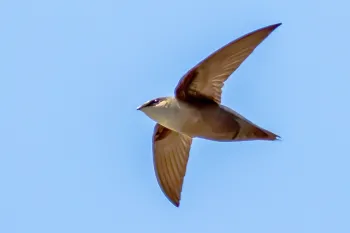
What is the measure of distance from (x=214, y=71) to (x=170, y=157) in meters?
0.93

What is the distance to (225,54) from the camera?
8.70 meters

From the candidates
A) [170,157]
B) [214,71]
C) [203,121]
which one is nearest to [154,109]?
[203,121]

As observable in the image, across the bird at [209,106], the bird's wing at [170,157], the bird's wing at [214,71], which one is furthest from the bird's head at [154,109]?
the bird's wing at [170,157]

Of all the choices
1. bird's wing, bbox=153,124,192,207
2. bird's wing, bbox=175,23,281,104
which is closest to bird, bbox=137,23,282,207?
bird's wing, bbox=175,23,281,104

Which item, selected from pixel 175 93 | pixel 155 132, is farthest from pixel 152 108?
pixel 155 132

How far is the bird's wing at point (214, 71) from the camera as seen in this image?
28.3ft

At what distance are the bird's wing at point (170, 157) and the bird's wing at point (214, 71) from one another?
0.70 meters

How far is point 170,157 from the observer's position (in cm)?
948

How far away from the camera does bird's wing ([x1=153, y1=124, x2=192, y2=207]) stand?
938 cm

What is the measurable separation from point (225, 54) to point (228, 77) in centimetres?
27

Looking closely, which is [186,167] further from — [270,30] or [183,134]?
[270,30]

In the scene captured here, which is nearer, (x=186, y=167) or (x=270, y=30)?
(x=270, y=30)

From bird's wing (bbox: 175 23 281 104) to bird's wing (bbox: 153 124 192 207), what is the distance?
0.70 meters

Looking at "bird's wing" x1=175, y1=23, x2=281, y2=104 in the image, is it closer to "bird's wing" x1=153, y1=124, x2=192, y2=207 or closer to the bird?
the bird
